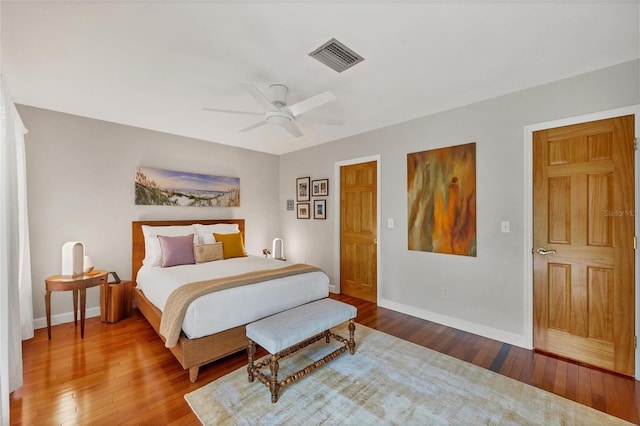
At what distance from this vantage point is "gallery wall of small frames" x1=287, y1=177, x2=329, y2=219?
4.67 metres

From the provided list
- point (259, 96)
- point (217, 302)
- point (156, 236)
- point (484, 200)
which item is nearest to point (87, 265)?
point (156, 236)

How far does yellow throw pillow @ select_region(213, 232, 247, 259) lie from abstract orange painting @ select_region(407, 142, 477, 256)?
2.46 metres

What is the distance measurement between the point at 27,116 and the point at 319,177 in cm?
376

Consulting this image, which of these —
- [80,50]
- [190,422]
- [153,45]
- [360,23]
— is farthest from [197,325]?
[360,23]

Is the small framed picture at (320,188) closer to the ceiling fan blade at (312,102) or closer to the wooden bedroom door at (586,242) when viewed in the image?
A: the ceiling fan blade at (312,102)

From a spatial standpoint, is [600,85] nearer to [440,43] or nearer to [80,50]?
[440,43]

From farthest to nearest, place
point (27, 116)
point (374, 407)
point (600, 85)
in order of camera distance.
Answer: point (27, 116), point (600, 85), point (374, 407)

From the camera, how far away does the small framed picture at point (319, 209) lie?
184 inches

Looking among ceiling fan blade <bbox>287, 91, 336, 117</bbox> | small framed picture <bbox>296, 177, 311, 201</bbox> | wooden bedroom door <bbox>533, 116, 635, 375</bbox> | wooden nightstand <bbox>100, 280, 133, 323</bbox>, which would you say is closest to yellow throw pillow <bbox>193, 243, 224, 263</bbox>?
wooden nightstand <bbox>100, 280, 133, 323</bbox>

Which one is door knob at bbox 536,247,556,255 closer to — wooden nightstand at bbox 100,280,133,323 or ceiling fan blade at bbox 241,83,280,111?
ceiling fan blade at bbox 241,83,280,111

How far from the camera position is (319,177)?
4.74 meters

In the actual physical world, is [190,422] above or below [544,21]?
below

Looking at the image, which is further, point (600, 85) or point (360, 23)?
point (600, 85)

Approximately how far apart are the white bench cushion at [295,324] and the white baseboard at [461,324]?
4.57ft
